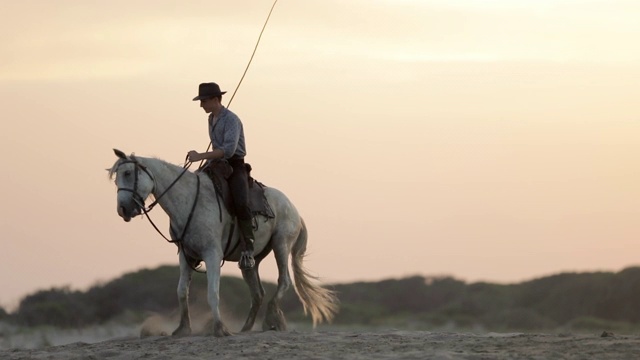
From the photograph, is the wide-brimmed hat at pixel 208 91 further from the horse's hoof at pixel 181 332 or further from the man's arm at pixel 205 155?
the horse's hoof at pixel 181 332

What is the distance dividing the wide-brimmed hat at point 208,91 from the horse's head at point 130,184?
3.81ft

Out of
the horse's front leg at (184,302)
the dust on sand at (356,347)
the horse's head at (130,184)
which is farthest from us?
the horse's front leg at (184,302)

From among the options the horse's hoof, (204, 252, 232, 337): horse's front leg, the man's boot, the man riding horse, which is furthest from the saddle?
the horse's hoof

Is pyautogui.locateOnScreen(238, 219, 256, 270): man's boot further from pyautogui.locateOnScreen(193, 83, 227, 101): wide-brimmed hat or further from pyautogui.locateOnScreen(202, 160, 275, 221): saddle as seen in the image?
pyautogui.locateOnScreen(193, 83, 227, 101): wide-brimmed hat

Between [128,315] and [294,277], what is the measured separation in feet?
26.2

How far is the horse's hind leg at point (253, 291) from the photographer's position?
1641 cm

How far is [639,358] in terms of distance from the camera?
12352 mm

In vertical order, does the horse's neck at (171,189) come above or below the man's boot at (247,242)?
above

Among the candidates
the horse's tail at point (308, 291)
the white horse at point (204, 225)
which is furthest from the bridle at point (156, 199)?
the horse's tail at point (308, 291)

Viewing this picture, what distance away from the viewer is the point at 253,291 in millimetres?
16625

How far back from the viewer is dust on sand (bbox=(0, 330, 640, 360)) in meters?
12.9

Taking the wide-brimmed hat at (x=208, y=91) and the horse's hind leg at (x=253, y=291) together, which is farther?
the horse's hind leg at (x=253, y=291)

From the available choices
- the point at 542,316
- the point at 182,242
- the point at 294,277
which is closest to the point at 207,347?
the point at 182,242

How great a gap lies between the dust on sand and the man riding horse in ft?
3.95
